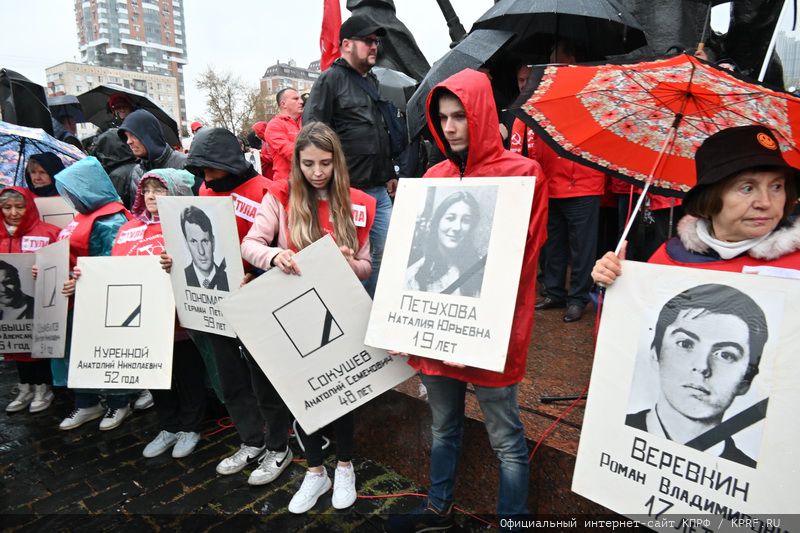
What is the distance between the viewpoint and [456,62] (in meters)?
3.76

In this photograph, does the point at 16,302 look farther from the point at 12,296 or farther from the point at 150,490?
the point at 150,490

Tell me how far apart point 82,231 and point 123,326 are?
106 cm

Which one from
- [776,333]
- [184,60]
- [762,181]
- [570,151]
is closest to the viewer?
[776,333]

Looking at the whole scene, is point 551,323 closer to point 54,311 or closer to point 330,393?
point 330,393

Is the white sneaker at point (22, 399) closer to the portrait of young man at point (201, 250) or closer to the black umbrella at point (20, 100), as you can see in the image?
the portrait of young man at point (201, 250)

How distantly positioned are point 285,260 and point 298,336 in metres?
0.38

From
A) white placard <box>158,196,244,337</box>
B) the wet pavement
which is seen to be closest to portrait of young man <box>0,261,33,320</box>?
the wet pavement

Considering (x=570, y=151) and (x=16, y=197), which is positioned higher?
(x=570, y=151)

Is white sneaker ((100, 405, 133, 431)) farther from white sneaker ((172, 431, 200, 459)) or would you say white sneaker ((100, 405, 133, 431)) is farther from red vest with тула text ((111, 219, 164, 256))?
red vest with тула text ((111, 219, 164, 256))

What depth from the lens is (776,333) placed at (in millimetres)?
1373

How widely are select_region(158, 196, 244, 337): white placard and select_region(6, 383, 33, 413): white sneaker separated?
8.36 feet

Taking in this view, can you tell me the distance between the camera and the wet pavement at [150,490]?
271cm

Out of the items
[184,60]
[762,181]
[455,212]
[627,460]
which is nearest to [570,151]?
[455,212]

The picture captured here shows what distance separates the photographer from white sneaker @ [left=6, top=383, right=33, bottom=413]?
14.1 feet
